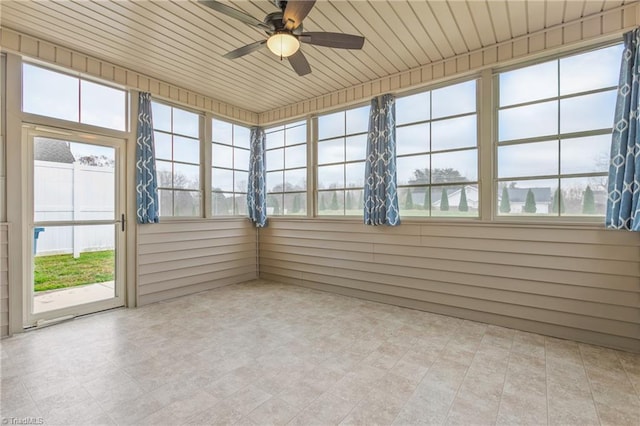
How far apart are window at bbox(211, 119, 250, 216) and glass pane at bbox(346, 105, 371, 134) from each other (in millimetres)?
1960

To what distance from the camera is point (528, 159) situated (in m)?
3.08

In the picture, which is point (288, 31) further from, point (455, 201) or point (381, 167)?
point (455, 201)

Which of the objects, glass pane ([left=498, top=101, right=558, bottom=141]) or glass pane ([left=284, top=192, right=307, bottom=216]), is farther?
glass pane ([left=284, top=192, right=307, bottom=216])

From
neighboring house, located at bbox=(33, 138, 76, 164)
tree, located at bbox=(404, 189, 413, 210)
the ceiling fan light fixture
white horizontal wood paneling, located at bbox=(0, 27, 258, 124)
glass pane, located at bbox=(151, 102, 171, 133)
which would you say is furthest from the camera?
glass pane, located at bbox=(151, 102, 171, 133)

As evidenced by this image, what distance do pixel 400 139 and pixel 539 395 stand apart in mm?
2918

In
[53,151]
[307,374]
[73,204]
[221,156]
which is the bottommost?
[307,374]

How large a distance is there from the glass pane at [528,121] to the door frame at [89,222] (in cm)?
444

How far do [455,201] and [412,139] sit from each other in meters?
0.95

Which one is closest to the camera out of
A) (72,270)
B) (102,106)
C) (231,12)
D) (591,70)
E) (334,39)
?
(231,12)

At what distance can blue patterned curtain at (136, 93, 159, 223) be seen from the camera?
3748 mm

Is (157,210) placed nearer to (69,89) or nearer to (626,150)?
(69,89)

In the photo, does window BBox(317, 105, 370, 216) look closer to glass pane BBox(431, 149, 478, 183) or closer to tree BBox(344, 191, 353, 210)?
tree BBox(344, 191, 353, 210)

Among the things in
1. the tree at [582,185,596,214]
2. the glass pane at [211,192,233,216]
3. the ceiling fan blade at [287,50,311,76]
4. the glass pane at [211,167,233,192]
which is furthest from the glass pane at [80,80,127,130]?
the tree at [582,185,596,214]

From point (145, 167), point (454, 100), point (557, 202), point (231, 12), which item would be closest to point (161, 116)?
point (145, 167)
